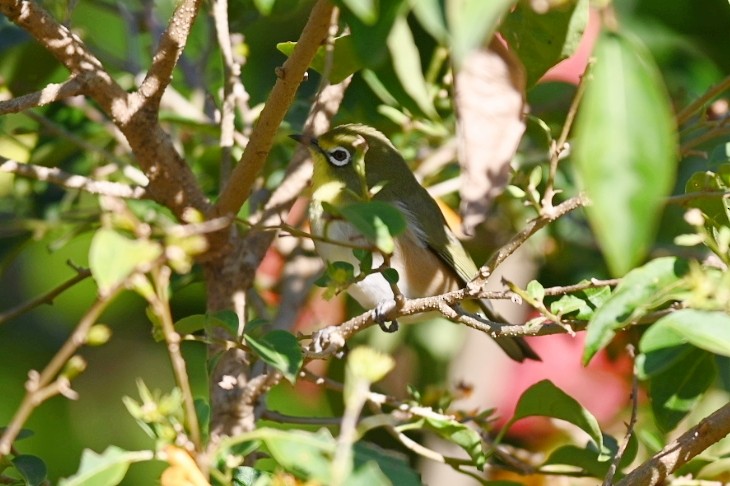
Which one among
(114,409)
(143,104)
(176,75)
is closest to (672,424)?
(143,104)

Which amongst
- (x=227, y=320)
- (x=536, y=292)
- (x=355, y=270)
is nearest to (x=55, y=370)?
(x=227, y=320)

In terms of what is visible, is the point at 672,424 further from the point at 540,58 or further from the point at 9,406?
the point at 9,406

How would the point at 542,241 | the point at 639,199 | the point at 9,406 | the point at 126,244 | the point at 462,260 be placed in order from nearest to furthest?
1. the point at 639,199
2. the point at 126,244
3. the point at 462,260
4. the point at 542,241
5. the point at 9,406

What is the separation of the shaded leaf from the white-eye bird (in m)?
1.66

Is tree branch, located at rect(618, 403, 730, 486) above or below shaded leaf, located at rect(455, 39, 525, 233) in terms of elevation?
below

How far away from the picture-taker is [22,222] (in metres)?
2.69

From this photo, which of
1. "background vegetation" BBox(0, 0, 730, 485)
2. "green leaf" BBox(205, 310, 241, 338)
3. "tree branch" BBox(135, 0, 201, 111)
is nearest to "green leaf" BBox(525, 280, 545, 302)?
"background vegetation" BBox(0, 0, 730, 485)

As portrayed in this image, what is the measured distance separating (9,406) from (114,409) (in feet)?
1.37

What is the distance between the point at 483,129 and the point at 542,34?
1.66 ft

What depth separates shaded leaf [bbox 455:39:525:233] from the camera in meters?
1.19

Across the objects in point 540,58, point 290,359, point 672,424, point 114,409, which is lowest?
point 114,409

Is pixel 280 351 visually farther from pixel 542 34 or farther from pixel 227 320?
pixel 542 34

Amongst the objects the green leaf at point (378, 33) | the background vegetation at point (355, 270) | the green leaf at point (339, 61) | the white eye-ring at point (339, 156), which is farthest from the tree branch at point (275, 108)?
the white eye-ring at point (339, 156)

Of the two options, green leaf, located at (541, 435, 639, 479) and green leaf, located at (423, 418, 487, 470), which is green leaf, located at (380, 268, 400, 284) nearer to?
green leaf, located at (423, 418, 487, 470)
